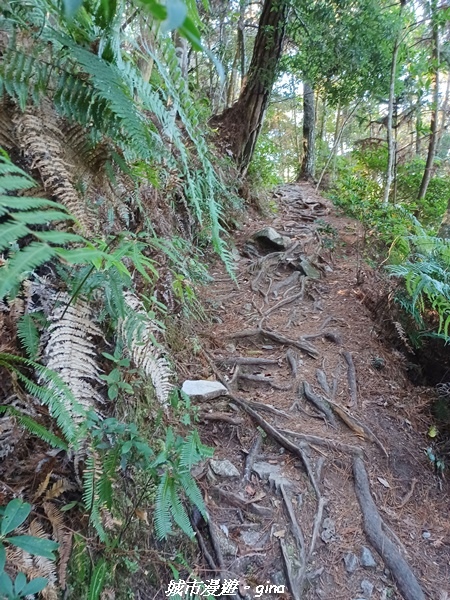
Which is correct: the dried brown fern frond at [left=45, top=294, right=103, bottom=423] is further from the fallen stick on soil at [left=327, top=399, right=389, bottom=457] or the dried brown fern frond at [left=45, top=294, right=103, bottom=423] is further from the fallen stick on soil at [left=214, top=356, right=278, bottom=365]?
the fallen stick on soil at [left=327, top=399, right=389, bottom=457]

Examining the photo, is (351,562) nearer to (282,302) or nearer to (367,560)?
(367,560)

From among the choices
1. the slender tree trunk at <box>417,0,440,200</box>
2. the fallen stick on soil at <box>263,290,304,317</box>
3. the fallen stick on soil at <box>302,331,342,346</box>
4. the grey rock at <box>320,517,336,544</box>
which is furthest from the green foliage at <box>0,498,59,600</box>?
the slender tree trunk at <box>417,0,440,200</box>

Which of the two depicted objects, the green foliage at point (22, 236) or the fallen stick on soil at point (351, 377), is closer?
the green foliage at point (22, 236)

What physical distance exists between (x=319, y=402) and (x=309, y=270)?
7.91ft

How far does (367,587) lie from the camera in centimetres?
205

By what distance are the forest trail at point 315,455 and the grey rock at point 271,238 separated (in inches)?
47.7

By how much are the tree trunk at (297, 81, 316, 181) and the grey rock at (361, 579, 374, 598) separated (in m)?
11.0

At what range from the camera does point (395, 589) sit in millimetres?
2047

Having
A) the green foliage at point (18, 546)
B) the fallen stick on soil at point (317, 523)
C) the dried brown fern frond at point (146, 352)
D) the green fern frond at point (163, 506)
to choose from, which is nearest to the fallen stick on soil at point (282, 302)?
the fallen stick on soil at point (317, 523)

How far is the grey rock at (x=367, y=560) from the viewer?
2139mm

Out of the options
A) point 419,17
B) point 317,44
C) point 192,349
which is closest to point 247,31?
point 419,17

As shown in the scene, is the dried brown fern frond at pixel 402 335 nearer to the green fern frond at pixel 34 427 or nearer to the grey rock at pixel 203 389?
the grey rock at pixel 203 389

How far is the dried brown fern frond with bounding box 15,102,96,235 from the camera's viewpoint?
166cm

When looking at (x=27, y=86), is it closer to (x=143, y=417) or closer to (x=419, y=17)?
(x=143, y=417)
